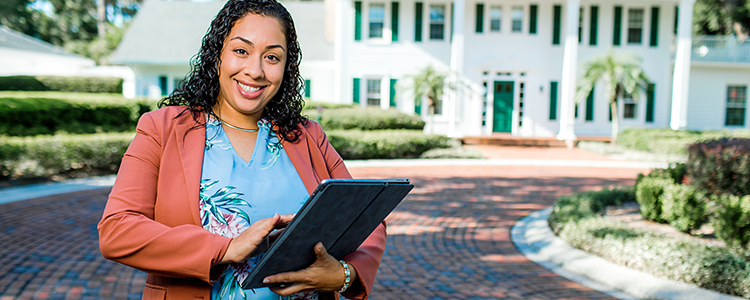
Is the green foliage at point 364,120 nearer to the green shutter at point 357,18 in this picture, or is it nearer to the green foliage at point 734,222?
the green shutter at point 357,18

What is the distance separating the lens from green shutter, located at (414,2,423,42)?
18.8m

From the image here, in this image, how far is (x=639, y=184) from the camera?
6.29m

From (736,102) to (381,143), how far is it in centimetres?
1628

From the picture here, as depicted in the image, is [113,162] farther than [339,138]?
No

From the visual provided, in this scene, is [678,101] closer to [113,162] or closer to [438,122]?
[438,122]

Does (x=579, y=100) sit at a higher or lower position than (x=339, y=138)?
higher

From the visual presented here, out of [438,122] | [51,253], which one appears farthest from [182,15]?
[51,253]

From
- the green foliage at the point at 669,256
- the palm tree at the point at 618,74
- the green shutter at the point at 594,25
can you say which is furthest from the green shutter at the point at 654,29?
the green foliage at the point at 669,256

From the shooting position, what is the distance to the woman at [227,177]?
1.25 m

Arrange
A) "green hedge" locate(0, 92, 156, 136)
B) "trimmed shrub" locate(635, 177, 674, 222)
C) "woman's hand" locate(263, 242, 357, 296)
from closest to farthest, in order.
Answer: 1. "woman's hand" locate(263, 242, 357, 296)
2. "trimmed shrub" locate(635, 177, 674, 222)
3. "green hedge" locate(0, 92, 156, 136)

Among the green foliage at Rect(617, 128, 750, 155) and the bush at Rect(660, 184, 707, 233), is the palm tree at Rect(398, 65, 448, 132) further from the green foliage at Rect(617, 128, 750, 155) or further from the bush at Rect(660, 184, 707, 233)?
the bush at Rect(660, 184, 707, 233)

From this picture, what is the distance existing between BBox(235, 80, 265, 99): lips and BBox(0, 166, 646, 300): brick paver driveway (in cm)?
276

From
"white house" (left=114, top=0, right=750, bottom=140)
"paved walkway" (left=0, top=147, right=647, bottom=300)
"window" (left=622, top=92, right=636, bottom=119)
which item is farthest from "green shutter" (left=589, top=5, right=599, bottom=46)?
"paved walkway" (left=0, top=147, right=647, bottom=300)

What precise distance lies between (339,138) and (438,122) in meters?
→ 6.64
